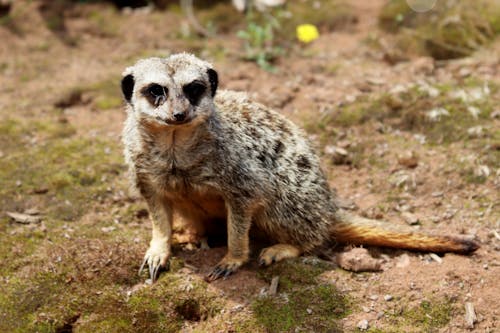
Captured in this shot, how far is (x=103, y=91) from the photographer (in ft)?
19.6

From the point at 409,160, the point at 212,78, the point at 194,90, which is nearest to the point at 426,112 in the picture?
the point at 409,160

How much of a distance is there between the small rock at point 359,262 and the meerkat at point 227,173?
0.64 ft

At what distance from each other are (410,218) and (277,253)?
1.05 m

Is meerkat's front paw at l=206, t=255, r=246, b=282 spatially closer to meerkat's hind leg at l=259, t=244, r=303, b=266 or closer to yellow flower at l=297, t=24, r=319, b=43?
meerkat's hind leg at l=259, t=244, r=303, b=266

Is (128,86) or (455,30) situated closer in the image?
(128,86)

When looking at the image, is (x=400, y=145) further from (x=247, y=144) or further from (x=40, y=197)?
(x=40, y=197)

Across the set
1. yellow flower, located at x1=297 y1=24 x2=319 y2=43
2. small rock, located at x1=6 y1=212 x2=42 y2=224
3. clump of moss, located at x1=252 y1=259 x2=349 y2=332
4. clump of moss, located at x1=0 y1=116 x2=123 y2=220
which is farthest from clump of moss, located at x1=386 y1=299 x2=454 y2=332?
yellow flower, located at x1=297 y1=24 x2=319 y2=43

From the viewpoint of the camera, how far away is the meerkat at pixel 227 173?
3402 millimetres

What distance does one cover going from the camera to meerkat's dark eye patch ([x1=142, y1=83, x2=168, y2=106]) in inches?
131

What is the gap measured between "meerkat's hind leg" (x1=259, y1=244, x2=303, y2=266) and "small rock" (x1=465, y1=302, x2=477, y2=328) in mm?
1057

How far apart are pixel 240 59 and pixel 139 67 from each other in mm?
3002

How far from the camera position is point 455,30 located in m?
6.11

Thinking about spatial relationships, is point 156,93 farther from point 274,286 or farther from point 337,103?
point 337,103

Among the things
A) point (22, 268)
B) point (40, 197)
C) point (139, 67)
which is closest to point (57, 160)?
point (40, 197)
